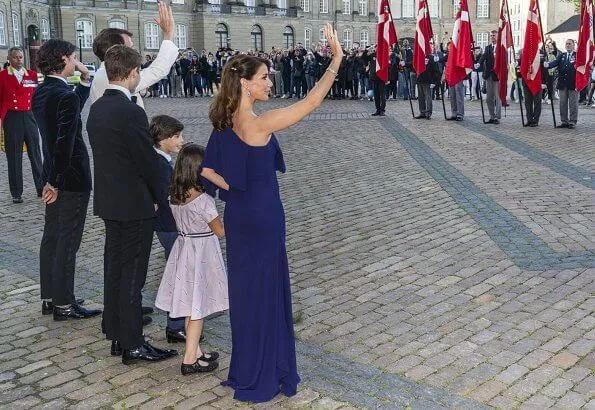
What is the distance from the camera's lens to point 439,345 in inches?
183

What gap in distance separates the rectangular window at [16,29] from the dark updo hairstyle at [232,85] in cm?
5628

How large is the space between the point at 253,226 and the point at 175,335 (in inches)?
53.6

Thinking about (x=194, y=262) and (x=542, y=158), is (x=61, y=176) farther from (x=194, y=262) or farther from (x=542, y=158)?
(x=542, y=158)

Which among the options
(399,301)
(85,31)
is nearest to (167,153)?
(399,301)

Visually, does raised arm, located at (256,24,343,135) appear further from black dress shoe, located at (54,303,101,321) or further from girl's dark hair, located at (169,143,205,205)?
black dress shoe, located at (54,303,101,321)

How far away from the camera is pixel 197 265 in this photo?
14.2 ft

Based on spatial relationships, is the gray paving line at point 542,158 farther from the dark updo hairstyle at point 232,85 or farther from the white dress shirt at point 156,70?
the dark updo hairstyle at point 232,85

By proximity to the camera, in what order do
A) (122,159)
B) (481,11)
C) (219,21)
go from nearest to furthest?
(122,159), (219,21), (481,11)

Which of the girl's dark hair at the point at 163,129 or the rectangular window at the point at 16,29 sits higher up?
the rectangular window at the point at 16,29

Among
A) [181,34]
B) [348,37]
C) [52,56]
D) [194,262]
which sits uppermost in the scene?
Answer: [348,37]

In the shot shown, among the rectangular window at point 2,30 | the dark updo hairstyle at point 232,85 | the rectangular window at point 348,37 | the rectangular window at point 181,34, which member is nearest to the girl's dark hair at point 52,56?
the dark updo hairstyle at point 232,85

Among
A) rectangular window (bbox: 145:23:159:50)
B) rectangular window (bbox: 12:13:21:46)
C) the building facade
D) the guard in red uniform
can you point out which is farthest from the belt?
rectangular window (bbox: 145:23:159:50)

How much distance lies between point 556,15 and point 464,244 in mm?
57835

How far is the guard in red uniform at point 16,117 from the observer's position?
9367 mm
